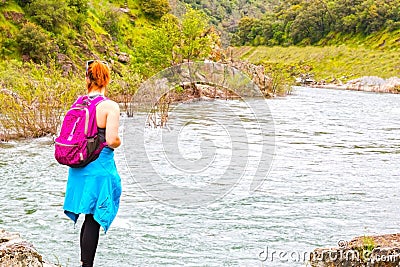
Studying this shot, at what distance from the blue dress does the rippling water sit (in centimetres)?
231

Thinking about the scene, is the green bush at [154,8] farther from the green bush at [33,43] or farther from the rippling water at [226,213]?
the rippling water at [226,213]

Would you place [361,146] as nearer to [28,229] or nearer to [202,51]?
[28,229]

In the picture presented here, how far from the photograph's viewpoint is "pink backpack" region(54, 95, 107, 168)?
520cm

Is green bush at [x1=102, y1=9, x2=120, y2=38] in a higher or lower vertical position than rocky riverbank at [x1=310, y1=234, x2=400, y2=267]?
higher

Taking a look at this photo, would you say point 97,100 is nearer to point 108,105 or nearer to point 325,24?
point 108,105

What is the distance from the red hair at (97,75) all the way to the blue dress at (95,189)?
0.66m

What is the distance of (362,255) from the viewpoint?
Result: 5.11 m

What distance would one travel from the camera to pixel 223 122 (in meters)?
29.0

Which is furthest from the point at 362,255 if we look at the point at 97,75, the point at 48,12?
the point at 48,12

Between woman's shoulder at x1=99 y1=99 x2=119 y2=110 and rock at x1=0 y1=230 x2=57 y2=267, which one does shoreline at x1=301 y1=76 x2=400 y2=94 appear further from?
rock at x1=0 y1=230 x2=57 y2=267

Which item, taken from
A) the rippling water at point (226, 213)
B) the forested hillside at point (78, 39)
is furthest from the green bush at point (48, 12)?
the rippling water at point (226, 213)

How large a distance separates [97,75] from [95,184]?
43.8 inches

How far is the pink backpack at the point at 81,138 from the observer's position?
5203 millimetres

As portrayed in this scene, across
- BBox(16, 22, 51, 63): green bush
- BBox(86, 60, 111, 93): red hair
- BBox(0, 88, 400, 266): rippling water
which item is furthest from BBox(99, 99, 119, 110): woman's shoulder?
BBox(16, 22, 51, 63): green bush
